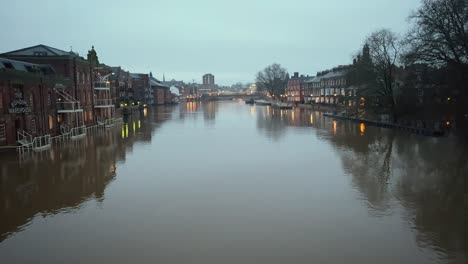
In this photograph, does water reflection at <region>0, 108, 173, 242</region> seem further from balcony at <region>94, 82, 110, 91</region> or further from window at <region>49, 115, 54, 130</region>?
balcony at <region>94, 82, 110, 91</region>

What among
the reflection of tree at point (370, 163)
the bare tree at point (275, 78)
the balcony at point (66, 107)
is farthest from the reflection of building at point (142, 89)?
the reflection of tree at point (370, 163)

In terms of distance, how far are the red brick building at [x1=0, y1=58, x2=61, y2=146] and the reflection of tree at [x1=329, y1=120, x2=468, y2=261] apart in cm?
2966

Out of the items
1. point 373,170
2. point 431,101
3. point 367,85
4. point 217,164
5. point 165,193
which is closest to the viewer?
point 165,193

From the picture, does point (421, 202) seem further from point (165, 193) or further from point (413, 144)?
point (413, 144)

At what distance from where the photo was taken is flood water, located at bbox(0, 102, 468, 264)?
11656 mm

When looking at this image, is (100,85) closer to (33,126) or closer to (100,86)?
(100,86)

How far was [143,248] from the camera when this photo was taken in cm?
1196

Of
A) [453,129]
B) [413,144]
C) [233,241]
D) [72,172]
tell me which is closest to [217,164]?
[72,172]

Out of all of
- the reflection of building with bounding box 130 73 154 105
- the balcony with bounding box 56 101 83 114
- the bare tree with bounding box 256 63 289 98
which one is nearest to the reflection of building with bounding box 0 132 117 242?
the balcony with bounding box 56 101 83 114

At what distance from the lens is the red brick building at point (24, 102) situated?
32.1m

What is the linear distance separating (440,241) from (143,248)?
10.1 m

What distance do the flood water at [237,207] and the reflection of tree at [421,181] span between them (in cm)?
7

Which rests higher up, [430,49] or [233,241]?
[430,49]

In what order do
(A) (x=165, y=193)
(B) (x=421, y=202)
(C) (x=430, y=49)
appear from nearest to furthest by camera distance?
1. (B) (x=421, y=202)
2. (A) (x=165, y=193)
3. (C) (x=430, y=49)
